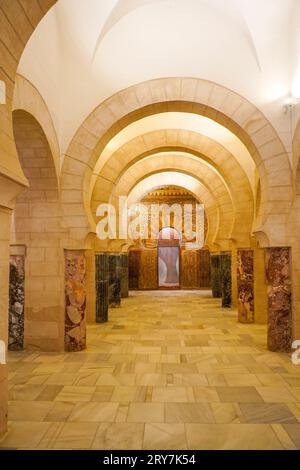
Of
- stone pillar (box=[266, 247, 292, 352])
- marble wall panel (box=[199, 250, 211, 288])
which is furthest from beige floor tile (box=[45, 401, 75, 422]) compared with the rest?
marble wall panel (box=[199, 250, 211, 288])

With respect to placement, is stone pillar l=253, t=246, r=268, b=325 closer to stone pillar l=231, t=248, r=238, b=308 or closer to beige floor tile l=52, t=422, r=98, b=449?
stone pillar l=231, t=248, r=238, b=308

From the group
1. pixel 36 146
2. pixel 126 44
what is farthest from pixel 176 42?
pixel 36 146

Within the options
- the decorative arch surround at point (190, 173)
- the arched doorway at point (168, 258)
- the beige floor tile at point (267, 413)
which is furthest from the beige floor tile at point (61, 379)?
the arched doorway at point (168, 258)

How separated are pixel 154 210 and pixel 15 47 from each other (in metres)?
16.2

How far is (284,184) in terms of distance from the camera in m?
6.62

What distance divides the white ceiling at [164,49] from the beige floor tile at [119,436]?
479 cm

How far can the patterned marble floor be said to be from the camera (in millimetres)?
3473

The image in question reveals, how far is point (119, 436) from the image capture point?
349 cm

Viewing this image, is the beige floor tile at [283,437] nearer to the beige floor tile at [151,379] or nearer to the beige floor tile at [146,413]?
the beige floor tile at [146,413]

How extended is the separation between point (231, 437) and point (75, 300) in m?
3.96

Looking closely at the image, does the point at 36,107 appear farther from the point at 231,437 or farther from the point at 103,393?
the point at 231,437

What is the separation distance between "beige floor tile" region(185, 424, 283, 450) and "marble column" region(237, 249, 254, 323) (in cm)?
588
